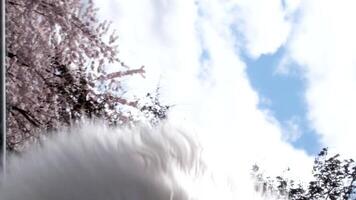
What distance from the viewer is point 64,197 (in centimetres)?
102

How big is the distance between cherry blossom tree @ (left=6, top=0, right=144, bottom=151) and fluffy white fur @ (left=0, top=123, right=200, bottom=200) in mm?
8252

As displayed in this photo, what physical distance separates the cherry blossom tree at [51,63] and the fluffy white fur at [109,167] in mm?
8252

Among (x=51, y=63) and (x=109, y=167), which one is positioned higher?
(x=51, y=63)

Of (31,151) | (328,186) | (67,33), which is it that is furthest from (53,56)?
(328,186)

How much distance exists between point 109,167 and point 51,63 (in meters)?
9.50

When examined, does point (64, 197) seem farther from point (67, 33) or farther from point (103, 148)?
point (67, 33)

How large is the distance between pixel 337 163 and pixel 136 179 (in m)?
18.7

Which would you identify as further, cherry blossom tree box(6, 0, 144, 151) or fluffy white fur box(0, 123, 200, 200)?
cherry blossom tree box(6, 0, 144, 151)

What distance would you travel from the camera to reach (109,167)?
1.04 meters

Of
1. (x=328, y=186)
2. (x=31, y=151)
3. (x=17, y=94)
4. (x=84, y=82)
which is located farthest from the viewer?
(x=328, y=186)

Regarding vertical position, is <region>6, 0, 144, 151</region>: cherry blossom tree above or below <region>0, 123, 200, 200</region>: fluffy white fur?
above

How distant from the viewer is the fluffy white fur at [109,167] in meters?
1.02

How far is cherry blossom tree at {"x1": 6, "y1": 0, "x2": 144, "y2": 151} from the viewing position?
9844mm

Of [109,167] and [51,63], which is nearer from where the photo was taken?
[109,167]
